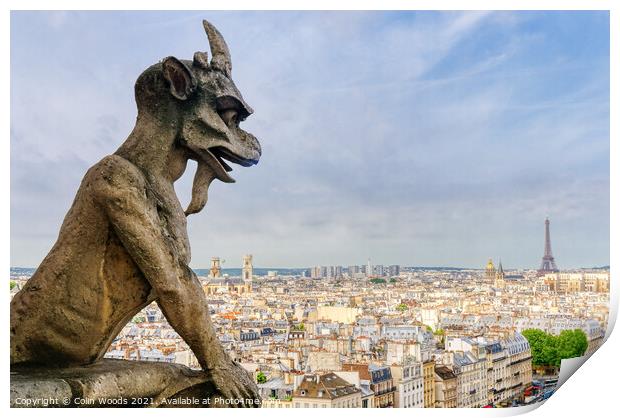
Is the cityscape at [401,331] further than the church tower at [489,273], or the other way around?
the church tower at [489,273]

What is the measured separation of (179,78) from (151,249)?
0.34m

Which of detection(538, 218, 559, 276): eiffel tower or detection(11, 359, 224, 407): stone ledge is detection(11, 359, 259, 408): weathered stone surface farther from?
detection(538, 218, 559, 276): eiffel tower

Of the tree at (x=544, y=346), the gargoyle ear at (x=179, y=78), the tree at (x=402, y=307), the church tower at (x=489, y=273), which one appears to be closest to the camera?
the gargoyle ear at (x=179, y=78)

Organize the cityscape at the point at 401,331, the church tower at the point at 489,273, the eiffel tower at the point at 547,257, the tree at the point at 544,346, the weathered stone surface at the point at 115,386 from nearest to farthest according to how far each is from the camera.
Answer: the weathered stone surface at the point at 115,386 → the eiffel tower at the point at 547,257 → the cityscape at the point at 401,331 → the tree at the point at 544,346 → the church tower at the point at 489,273

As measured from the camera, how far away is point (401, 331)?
22.6 meters

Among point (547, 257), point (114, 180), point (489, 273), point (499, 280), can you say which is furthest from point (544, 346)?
point (114, 180)

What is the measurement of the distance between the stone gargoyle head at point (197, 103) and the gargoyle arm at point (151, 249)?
0.48ft

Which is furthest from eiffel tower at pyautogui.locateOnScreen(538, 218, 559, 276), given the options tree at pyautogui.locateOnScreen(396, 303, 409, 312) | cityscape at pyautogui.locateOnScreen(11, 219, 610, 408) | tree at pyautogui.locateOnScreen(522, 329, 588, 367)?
tree at pyautogui.locateOnScreen(396, 303, 409, 312)

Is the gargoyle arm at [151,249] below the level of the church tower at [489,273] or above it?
below

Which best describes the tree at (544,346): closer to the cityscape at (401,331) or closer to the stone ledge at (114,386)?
the cityscape at (401,331)

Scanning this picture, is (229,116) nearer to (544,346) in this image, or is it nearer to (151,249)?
(151,249)

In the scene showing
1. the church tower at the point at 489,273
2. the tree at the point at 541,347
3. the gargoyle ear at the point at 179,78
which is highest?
the church tower at the point at 489,273

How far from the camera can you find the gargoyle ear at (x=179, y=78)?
1.66 metres

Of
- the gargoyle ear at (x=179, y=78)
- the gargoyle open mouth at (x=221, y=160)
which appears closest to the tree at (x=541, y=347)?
the gargoyle open mouth at (x=221, y=160)
